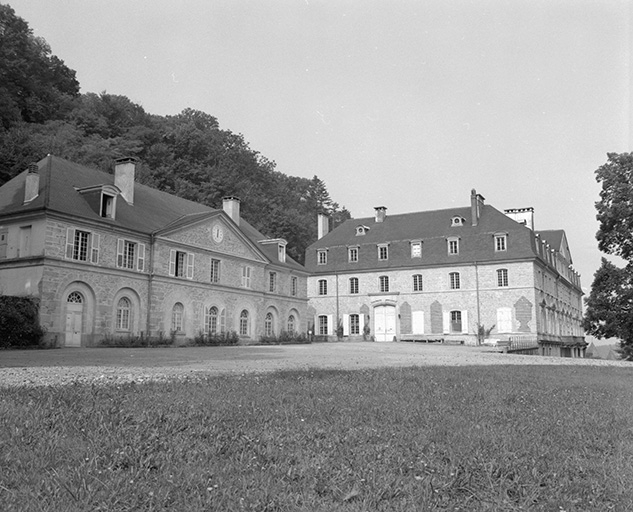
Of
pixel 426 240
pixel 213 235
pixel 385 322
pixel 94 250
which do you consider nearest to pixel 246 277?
pixel 213 235

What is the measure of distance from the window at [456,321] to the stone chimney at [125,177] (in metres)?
27.4

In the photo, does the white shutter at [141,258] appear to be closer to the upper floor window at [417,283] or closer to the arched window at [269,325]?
the arched window at [269,325]

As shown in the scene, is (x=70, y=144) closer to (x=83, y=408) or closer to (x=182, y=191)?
(x=182, y=191)

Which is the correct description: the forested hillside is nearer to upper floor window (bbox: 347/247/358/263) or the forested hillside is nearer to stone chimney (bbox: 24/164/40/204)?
upper floor window (bbox: 347/247/358/263)

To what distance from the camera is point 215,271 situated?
36.0 metres

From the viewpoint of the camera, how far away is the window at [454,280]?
158 feet

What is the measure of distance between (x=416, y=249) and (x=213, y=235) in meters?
21.2

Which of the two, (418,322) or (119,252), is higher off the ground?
(119,252)

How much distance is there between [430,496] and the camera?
3.61 m

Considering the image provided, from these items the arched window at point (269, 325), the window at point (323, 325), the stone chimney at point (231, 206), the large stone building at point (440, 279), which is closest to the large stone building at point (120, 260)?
the arched window at point (269, 325)

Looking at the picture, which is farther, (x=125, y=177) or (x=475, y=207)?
(x=475, y=207)

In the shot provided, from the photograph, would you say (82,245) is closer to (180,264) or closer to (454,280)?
(180,264)

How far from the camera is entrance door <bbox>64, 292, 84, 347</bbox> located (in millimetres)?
25984

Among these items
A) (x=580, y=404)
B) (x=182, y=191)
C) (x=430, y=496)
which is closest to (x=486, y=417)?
(x=580, y=404)
